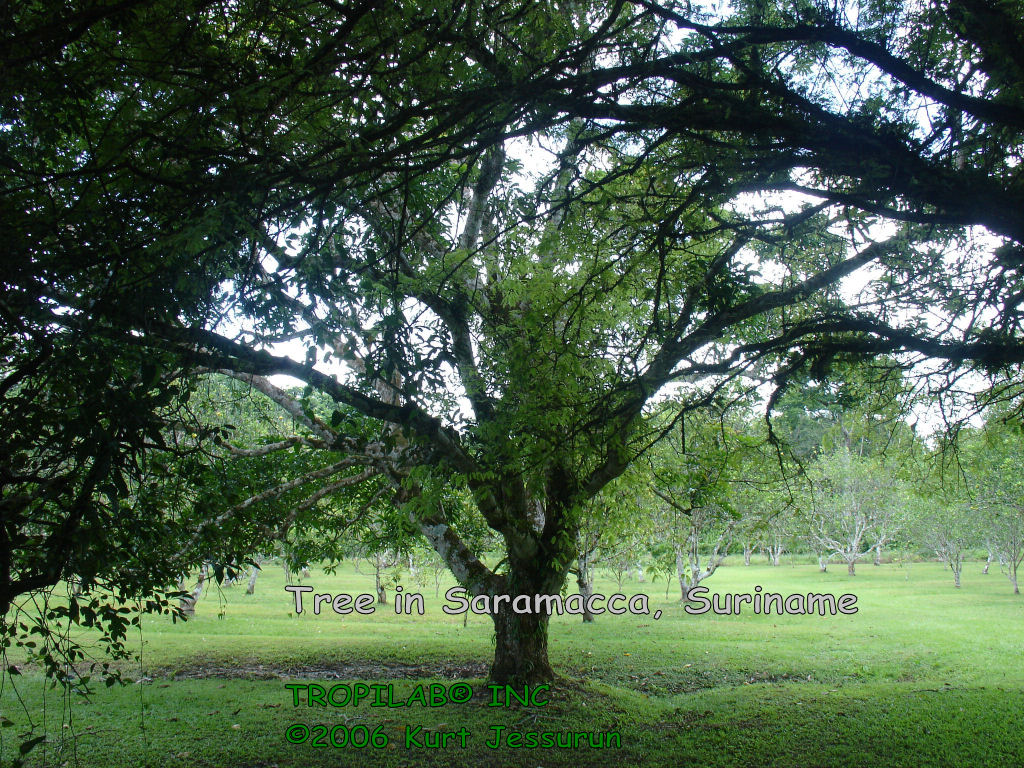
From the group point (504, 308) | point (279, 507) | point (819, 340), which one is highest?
point (504, 308)

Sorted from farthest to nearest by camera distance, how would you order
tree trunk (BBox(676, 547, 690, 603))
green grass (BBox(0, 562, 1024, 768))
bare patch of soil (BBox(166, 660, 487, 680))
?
tree trunk (BBox(676, 547, 690, 603)) < bare patch of soil (BBox(166, 660, 487, 680)) < green grass (BBox(0, 562, 1024, 768))

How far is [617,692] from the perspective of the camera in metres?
8.50

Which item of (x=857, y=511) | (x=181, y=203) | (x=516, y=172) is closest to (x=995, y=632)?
(x=857, y=511)

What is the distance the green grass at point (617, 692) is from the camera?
20.2 ft

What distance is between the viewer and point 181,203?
3371mm

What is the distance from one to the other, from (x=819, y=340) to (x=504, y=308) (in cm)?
368

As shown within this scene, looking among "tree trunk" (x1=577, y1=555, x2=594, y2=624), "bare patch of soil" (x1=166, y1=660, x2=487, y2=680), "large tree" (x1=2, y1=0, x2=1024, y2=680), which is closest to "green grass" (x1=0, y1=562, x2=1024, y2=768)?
"bare patch of soil" (x1=166, y1=660, x2=487, y2=680)

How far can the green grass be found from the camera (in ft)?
20.2

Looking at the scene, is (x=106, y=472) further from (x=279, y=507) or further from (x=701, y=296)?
(x=279, y=507)

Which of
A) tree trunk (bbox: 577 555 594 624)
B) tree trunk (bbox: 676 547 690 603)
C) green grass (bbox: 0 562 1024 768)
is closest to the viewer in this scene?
green grass (bbox: 0 562 1024 768)

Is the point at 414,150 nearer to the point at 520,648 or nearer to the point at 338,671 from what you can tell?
the point at 520,648

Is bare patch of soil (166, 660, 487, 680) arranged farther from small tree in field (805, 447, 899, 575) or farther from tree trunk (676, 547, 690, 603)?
small tree in field (805, 447, 899, 575)

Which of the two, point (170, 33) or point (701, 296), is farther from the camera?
point (701, 296)

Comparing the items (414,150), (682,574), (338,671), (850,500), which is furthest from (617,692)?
(850,500)
